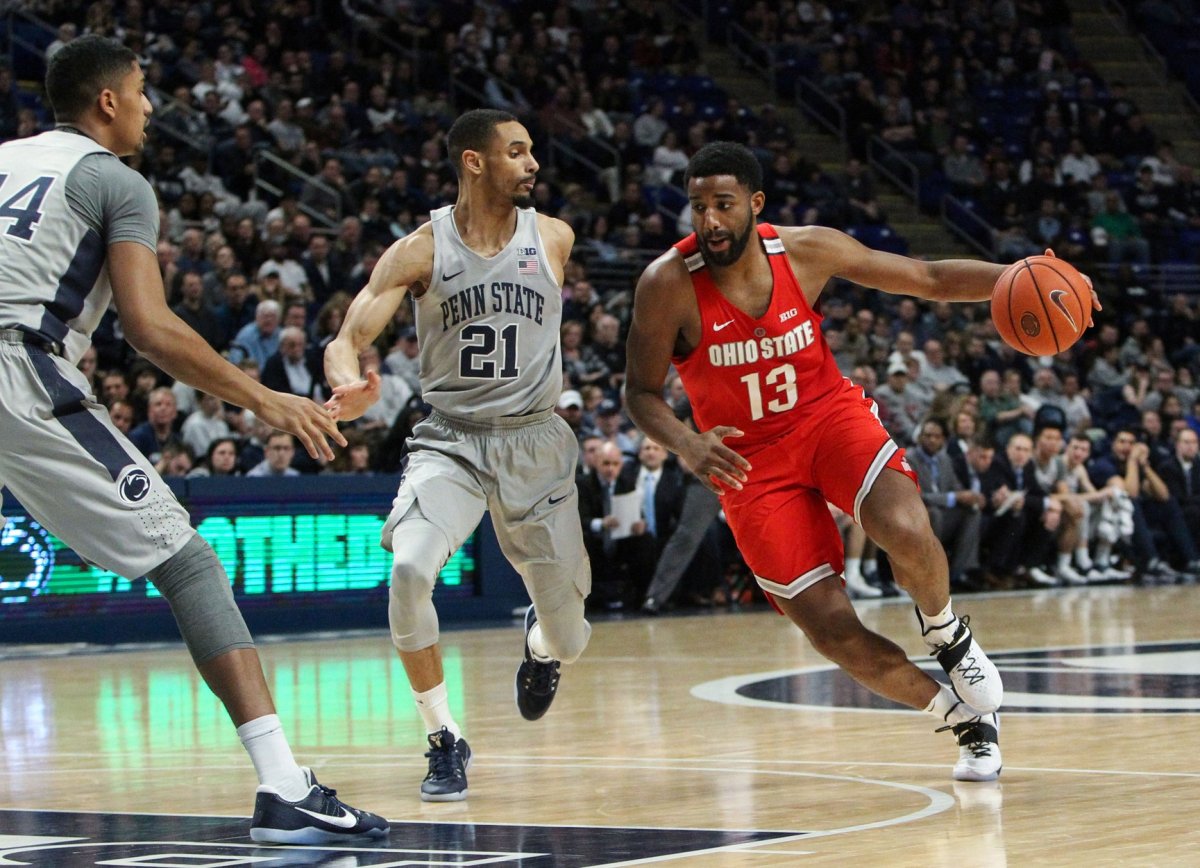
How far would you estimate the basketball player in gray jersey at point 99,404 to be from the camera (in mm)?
4469

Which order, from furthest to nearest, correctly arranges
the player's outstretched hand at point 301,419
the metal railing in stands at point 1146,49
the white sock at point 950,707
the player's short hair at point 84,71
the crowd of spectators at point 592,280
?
the metal railing in stands at point 1146,49, the crowd of spectators at point 592,280, the white sock at point 950,707, the player's short hair at point 84,71, the player's outstretched hand at point 301,419

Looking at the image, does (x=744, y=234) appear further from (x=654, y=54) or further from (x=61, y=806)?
(x=654, y=54)

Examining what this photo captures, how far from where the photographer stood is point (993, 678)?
570 cm

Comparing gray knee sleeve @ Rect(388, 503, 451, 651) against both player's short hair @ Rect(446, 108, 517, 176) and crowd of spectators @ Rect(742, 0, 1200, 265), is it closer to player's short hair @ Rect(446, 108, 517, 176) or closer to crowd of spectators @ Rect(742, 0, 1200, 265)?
player's short hair @ Rect(446, 108, 517, 176)

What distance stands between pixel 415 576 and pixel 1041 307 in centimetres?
213

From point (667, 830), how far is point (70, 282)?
206 cm

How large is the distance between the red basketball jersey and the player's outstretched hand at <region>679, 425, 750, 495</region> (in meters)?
0.38

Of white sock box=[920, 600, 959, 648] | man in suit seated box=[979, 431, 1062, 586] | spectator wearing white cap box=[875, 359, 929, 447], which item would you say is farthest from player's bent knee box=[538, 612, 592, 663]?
man in suit seated box=[979, 431, 1062, 586]

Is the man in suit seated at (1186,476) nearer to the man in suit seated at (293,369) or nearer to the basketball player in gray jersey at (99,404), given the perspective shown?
the man in suit seated at (293,369)

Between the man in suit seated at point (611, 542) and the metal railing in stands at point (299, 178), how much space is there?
393 cm

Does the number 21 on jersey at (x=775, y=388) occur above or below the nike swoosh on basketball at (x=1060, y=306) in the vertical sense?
below

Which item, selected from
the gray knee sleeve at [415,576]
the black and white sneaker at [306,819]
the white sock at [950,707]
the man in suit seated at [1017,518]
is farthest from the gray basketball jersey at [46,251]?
the man in suit seated at [1017,518]

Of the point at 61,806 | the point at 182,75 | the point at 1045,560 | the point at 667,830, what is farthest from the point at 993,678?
the point at 182,75

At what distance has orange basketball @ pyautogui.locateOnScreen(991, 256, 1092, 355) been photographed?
18.9ft
